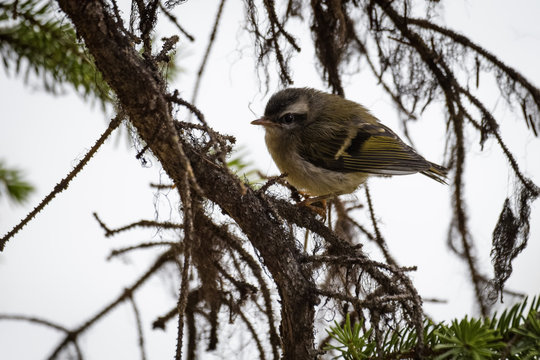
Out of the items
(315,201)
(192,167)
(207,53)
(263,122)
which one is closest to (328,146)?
(263,122)

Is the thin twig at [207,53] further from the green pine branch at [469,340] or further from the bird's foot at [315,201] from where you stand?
the green pine branch at [469,340]

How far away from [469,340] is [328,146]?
→ 1344 millimetres

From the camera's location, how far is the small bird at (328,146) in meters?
2.17

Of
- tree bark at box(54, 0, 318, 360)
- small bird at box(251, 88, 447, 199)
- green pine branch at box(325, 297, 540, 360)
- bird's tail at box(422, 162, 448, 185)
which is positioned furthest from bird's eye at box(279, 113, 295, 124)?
green pine branch at box(325, 297, 540, 360)

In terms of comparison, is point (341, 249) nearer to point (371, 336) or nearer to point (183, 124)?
point (371, 336)

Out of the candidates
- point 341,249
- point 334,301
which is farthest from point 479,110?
point 334,301

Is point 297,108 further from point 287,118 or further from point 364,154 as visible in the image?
point 364,154

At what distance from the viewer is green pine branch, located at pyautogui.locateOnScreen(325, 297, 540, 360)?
981 mm

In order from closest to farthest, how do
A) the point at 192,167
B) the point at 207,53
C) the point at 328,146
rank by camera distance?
the point at 192,167 < the point at 207,53 < the point at 328,146

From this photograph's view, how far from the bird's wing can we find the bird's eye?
0.48ft

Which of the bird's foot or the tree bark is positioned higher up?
the bird's foot

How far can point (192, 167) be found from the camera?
1148 millimetres

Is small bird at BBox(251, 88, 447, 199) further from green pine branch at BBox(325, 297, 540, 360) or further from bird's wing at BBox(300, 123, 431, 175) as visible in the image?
green pine branch at BBox(325, 297, 540, 360)

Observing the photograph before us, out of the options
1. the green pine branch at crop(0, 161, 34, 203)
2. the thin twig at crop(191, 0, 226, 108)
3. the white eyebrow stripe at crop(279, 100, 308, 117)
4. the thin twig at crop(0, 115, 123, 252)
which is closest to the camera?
the thin twig at crop(0, 115, 123, 252)
